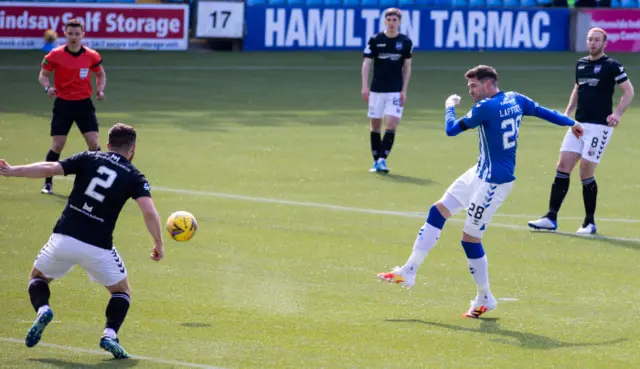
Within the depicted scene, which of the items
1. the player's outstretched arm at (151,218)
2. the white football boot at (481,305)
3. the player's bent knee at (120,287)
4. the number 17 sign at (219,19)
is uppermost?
the number 17 sign at (219,19)

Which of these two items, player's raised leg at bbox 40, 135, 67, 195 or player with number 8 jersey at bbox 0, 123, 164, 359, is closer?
player with number 8 jersey at bbox 0, 123, 164, 359

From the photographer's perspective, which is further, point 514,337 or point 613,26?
point 613,26

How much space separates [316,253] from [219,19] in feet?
74.6

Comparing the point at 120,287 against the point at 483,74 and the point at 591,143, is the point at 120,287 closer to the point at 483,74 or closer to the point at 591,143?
the point at 483,74

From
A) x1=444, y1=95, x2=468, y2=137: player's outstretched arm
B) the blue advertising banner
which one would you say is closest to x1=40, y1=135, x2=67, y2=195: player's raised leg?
x1=444, y1=95, x2=468, y2=137: player's outstretched arm

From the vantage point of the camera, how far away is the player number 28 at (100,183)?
8930 millimetres

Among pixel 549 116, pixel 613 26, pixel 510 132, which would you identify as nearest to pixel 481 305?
pixel 510 132

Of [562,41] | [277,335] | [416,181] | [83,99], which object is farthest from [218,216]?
[562,41]

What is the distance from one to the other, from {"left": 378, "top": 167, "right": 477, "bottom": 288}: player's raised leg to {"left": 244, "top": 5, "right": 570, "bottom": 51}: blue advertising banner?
83.1ft

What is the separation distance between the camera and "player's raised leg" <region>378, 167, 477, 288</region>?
10836 millimetres

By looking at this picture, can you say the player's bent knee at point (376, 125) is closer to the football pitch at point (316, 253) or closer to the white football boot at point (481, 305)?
the football pitch at point (316, 253)

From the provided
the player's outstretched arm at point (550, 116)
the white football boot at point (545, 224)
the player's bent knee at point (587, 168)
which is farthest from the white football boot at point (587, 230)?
the player's outstretched arm at point (550, 116)

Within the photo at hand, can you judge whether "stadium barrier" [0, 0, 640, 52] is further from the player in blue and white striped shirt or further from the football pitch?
the player in blue and white striped shirt

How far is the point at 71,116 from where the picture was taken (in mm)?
17031
